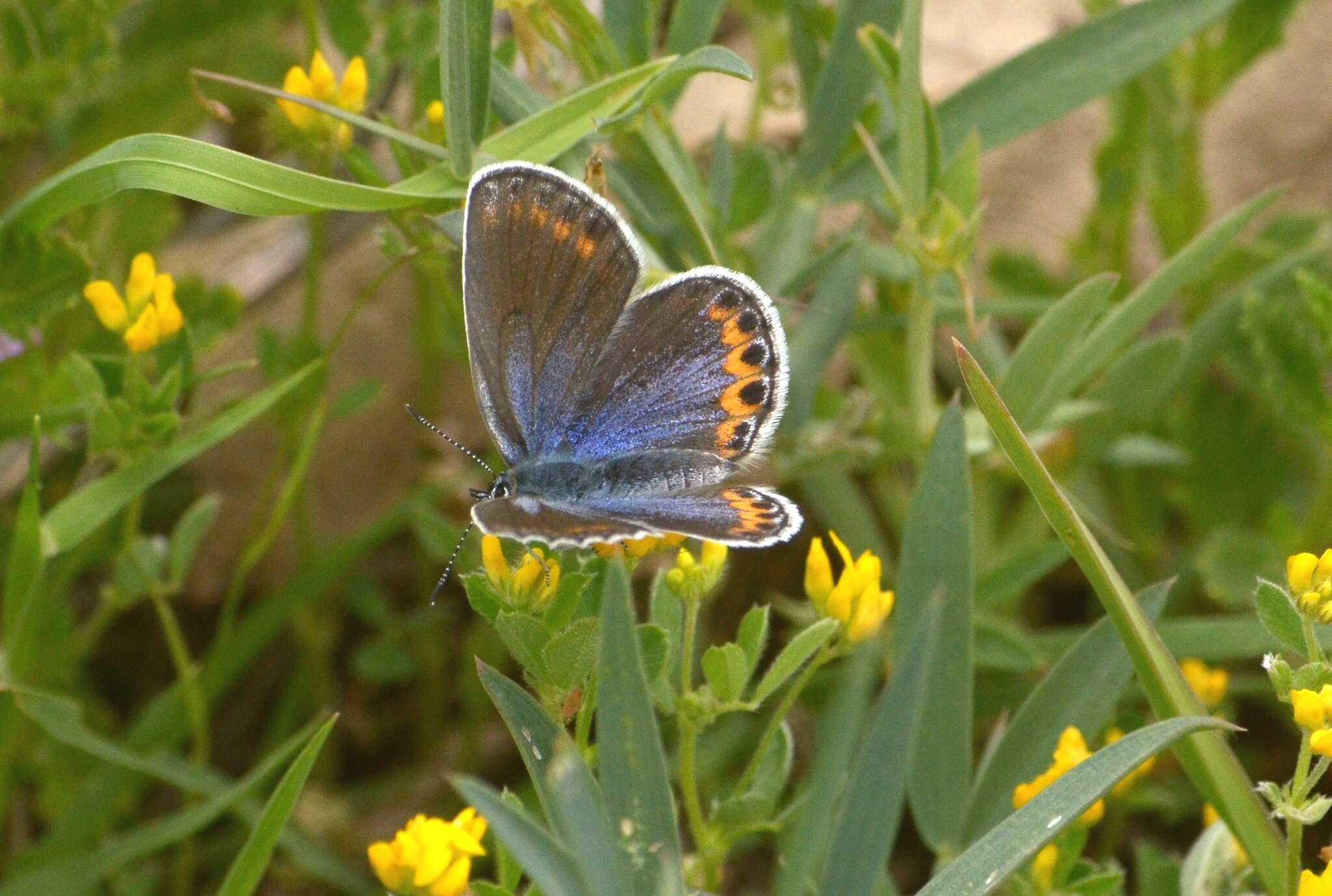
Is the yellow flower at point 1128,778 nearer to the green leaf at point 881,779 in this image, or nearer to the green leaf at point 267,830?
the green leaf at point 881,779

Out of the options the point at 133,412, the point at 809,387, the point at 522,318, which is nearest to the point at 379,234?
the point at 522,318

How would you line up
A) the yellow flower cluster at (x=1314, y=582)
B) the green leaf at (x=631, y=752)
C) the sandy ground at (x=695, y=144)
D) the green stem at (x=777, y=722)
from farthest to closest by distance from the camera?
the sandy ground at (x=695, y=144), the green stem at (x=777, y=722), the yellow flower cluster at (x=1314, y=582), the green leaf at (x=631, y=752)

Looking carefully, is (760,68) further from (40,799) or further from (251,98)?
(40,799)

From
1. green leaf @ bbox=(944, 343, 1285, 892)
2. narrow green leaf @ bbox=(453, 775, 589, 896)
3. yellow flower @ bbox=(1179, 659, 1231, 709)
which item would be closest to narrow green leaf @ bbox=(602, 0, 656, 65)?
green leaf @ bbox=(944, 343, 1285, 892)

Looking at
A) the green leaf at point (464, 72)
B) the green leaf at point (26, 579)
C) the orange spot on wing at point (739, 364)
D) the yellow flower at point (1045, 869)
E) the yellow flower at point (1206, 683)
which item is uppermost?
the green leaf at point (464, 72)

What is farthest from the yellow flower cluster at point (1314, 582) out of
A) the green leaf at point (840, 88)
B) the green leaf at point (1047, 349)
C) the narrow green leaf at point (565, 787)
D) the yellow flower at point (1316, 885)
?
the green leaf at point (840, 88)

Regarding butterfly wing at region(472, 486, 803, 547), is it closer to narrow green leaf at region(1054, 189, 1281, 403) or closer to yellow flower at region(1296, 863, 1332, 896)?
yellow flower at region(1296, 863, 1332, 896)
